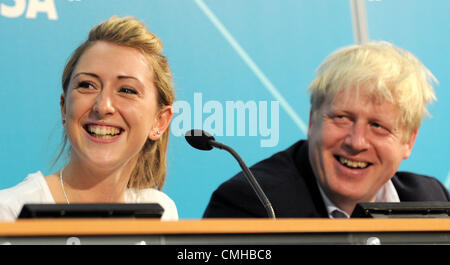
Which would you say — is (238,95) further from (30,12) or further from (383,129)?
(30,12)

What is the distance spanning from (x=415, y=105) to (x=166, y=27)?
3.20 feet

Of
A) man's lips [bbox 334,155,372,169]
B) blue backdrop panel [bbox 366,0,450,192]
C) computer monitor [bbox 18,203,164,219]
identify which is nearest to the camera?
computer monitor [bbox 18,203,164,219]

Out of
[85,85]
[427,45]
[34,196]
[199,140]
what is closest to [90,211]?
[199,140]

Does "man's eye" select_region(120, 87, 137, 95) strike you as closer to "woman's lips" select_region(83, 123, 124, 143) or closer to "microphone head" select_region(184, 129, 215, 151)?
"woman's lips" select_region(83, 123, 124, 143)

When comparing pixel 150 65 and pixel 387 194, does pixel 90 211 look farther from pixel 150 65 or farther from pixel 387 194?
pixel 387 194

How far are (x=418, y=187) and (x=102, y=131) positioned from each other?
1216 mm

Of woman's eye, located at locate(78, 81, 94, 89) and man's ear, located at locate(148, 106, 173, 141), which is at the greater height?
woman's eye, located at locate(78, 81, 94, 89)

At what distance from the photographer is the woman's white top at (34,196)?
175 centimetres

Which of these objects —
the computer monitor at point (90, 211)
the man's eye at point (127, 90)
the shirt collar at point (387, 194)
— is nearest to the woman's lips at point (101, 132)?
the man's eye at point (127, 90)

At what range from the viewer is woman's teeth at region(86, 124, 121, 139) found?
6.37ft

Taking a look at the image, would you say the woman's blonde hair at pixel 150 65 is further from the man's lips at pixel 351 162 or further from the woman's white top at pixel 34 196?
the man's lips at pixel 351 162

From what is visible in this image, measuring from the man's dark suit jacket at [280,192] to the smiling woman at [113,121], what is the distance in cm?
19

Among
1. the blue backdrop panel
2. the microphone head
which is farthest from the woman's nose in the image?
the blue backdrop panel

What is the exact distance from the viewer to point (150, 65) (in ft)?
6.80
